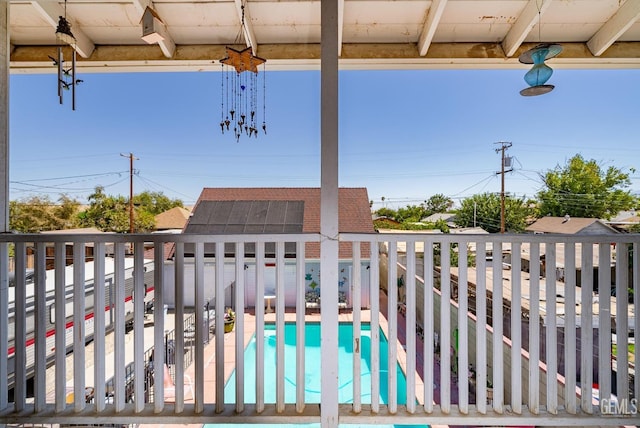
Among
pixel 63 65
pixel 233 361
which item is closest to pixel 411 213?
pixel 63 65

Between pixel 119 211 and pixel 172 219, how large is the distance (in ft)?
1.12

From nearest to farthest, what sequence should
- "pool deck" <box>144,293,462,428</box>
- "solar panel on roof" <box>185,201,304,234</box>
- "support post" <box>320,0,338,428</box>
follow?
"support post" <box>320,0,338,428</box> < "solar panel on roof" <box>185,201,304,234</box> < "pool deck" <box>144,293,462,428</box>

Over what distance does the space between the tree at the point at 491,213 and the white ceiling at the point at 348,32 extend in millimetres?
1013

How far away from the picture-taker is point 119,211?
2025mm

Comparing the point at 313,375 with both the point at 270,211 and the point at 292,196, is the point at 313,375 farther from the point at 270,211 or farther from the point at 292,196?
the point at 292,196

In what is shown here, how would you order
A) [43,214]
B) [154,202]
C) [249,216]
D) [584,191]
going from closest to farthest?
[43,214] → [154,202] → [584,191] → [249,216]

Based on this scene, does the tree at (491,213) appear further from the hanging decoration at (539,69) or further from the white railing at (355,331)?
the hanging decoration at (539,69)

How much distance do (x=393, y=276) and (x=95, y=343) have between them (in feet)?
4.72

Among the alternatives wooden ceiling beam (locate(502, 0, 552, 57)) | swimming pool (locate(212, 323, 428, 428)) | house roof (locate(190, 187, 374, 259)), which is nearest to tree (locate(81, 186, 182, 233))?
house roof (locate(190, 187, 374, 259))

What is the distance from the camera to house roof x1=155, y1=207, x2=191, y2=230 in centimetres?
211

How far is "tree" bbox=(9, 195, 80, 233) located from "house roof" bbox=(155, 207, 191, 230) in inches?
21.6

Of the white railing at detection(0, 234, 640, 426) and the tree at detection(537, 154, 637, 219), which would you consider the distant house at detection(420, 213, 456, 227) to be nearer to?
the tree at detection(537, 154, 637, 219)

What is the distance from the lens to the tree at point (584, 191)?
7.96 feet

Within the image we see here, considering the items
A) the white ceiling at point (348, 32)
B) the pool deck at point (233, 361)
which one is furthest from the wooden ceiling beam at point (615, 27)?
the pool deck at point (233, 361)
